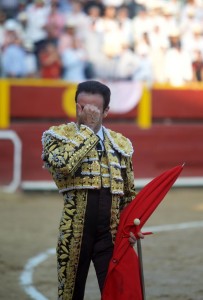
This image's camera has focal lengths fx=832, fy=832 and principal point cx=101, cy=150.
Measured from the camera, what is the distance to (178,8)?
12.7 metres

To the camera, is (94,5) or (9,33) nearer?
(9,33)

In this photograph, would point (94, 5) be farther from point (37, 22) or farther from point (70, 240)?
point (70, 240)

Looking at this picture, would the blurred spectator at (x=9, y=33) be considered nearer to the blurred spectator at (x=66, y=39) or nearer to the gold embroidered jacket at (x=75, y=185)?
the blurred spectator at (x=66, y=39)

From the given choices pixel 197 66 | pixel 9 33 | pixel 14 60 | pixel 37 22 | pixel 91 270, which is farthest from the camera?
pixel 197 66

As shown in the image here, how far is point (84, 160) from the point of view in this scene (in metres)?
3.35

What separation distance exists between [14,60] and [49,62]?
51 cm

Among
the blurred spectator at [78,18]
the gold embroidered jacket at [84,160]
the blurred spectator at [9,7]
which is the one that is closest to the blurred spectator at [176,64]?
the blurred spectator at [78,18]

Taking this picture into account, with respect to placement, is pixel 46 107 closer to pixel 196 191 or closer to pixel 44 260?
pixel 196 191

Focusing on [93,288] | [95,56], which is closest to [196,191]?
[95,56]

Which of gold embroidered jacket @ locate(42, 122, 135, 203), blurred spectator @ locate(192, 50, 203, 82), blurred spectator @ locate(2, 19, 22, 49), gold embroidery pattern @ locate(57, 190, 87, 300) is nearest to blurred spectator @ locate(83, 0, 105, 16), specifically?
blurred spectator @ locate(2, 19, 22, 49)

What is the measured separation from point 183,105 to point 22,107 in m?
2.39

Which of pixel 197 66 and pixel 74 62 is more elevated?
pixel 74 62

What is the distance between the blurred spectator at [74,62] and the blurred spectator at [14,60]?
0.59m

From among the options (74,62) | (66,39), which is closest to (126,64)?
(74,62)
